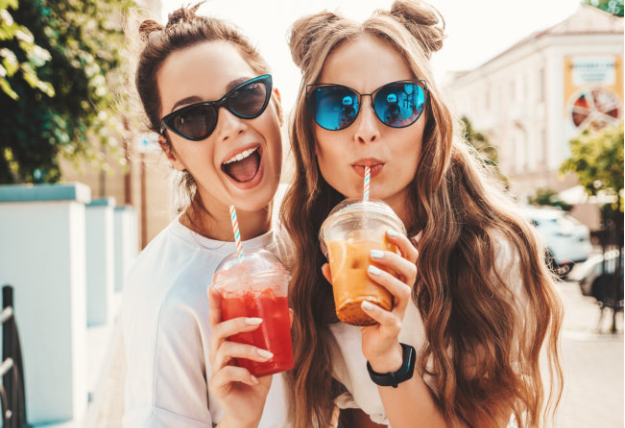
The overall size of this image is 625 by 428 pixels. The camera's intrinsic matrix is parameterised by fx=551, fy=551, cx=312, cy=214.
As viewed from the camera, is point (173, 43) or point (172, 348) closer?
point (172, 348)

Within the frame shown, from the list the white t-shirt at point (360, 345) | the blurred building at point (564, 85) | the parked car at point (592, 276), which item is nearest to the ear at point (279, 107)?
the white t-shirt at point (360, 345)

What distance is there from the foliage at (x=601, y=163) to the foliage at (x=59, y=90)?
806 cm

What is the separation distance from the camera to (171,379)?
204cm

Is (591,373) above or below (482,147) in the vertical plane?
below

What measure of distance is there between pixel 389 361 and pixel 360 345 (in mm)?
413

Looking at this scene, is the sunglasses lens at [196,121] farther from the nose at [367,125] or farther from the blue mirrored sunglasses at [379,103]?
the nose at [367,125]

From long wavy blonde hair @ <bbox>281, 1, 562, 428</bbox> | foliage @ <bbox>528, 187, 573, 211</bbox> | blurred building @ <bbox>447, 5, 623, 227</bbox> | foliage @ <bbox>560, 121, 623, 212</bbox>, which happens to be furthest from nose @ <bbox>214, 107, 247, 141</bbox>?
blurred building @ <bbox>447, 5, 623, 227</bbox>

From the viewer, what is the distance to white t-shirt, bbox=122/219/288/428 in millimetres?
2025

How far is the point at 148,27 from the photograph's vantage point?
257 centimetres

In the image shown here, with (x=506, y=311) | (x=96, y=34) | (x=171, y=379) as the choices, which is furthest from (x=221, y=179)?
(x=96, y=34)

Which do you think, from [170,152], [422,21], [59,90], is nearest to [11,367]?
[170,152]

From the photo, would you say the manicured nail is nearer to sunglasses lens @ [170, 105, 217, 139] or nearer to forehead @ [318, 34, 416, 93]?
forehead @ [318, 34, 416, 93]

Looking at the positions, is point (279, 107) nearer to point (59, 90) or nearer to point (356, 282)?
point (356, 282)

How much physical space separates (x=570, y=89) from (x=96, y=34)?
1157 inches
